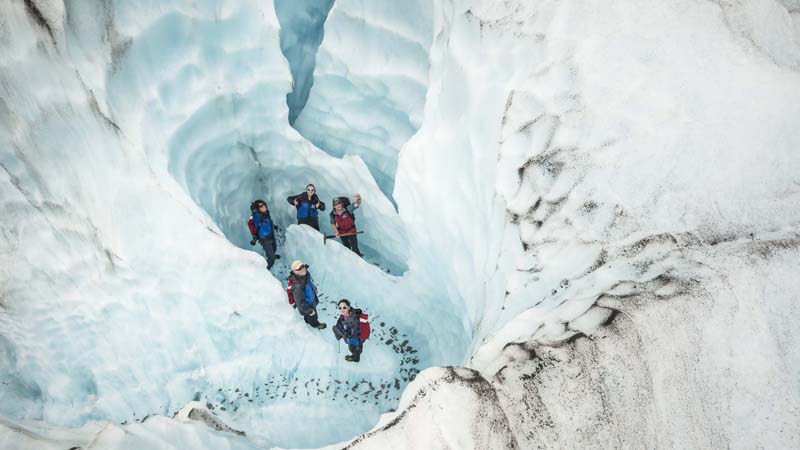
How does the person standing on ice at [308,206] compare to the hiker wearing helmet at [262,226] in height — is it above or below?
above

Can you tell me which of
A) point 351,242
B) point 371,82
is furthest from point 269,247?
point 371,82

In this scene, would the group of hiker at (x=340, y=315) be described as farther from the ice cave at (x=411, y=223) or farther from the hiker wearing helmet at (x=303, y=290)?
the ice cave at (x=411, y=223)

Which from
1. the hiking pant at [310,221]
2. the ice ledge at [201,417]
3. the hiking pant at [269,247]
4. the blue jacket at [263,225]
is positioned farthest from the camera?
the hiking pant at [310,221]

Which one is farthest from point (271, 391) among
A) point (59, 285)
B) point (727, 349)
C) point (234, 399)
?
point (727, 349)

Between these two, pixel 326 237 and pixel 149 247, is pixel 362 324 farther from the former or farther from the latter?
pixel 149 247

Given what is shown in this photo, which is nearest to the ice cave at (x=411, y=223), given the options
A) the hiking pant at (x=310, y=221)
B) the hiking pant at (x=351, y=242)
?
the hiking pant at (x=310, y=221)
